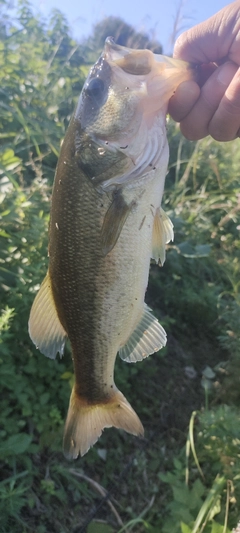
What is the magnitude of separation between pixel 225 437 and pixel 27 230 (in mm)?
1560

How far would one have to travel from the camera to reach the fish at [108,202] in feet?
4.41

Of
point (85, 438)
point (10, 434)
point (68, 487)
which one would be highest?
point (85, 438)

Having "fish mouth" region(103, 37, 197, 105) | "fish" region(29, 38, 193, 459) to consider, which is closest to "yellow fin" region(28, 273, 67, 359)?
"fish" region(29, 38, 193, 459)

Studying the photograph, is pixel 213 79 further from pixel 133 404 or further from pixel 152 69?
pixel 133 404

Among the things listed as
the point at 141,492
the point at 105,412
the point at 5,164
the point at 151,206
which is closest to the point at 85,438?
the point at 105,412

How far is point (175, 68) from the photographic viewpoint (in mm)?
1380

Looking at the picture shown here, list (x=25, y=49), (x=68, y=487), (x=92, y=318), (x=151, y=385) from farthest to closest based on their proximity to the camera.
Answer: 1. (x=25, y=49)
2. (x=151, y=385)
3. (x=68, y=487)
4. (x=92, y=318)

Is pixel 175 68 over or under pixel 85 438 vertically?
over

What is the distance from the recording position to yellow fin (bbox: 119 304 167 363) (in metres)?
1.56

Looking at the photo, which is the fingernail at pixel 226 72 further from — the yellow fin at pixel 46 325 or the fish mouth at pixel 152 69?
the yellow fin at pixel 46 325

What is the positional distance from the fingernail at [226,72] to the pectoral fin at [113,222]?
0.58 meters

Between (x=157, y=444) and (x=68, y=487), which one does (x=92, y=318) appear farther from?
(x=157, y=444)

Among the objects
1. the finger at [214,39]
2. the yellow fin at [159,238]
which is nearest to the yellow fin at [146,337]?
the yellow fin at [159,238]

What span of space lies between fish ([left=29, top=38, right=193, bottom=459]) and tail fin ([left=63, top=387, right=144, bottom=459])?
0.89 ft
